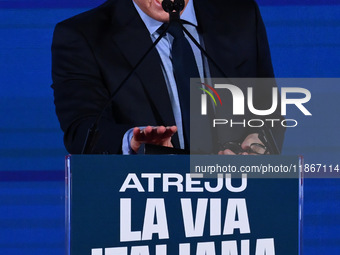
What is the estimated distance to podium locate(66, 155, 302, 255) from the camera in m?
1.20

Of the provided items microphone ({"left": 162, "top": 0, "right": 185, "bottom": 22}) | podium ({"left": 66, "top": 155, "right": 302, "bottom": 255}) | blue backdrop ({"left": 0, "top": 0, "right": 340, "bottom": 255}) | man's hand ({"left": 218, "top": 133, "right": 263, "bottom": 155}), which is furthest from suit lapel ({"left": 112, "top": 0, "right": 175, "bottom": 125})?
podium ({"left": 66, "top": 155, "right": 302, "bottom": 255})

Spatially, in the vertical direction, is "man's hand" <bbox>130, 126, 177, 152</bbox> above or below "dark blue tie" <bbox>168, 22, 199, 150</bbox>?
below

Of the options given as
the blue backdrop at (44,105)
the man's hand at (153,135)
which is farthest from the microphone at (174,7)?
the blue backdrop at (44,105)

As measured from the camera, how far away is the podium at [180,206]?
120cm

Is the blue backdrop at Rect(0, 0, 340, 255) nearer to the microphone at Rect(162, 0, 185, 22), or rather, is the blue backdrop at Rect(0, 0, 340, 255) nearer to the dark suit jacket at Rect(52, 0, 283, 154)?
the dark suit jacket at Rect(52, 0, 283, 154)

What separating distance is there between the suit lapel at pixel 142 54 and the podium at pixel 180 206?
86 centimetres

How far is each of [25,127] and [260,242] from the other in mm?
1247

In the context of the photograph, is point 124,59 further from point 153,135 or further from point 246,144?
point 153,135

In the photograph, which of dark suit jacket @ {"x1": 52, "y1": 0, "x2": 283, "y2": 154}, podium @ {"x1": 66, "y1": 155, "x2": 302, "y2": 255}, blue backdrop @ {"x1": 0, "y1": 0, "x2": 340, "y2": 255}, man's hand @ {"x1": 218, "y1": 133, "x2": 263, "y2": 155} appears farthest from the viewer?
blue backdrop @ {"x1": 0, "y1": 0, "x2": 340, "y2": 255}

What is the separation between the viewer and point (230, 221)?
123cm

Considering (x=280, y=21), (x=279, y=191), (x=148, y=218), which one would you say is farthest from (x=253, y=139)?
(x=280, y=21)

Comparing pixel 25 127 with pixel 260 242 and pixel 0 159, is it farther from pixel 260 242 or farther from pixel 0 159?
pixel 260 242

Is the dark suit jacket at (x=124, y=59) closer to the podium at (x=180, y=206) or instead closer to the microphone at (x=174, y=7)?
the microphone at (x=174, y=7)

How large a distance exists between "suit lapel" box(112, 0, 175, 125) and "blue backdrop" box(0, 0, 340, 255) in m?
0.13
